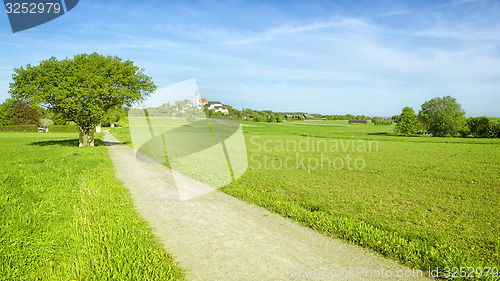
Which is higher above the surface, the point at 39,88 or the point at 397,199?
the point at 39,88

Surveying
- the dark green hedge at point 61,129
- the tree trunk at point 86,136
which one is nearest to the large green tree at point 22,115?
the dark green hedge at point 61,129

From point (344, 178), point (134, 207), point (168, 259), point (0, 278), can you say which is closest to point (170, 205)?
point (134, 207)

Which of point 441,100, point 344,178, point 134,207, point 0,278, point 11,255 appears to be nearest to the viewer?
point 0,278

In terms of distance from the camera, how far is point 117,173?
45.4 feet

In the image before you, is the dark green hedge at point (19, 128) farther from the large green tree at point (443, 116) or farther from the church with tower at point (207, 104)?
the large green tree at point (443, 116)

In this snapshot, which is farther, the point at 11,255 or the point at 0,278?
the point at 11,255

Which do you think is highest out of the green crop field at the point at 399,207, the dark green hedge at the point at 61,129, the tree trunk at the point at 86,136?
the dark green hedge at the point at 61,129

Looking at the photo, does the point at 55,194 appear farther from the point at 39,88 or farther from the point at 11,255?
the point at 39,88

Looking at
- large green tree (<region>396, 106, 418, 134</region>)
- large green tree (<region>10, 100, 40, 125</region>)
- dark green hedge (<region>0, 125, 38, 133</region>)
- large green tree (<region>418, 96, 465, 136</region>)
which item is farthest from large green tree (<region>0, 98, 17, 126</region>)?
large green tree (<region>418, 96, 465, 136</region>)

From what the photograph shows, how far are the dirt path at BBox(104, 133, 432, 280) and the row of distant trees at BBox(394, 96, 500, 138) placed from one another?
7583 centimetres

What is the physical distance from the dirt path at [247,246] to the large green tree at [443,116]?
256ft

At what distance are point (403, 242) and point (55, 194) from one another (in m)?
10.5

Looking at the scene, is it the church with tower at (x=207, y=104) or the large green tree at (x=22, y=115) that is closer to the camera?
the church with tower at (x=207, y=104)

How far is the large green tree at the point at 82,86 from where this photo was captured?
24.3 m
